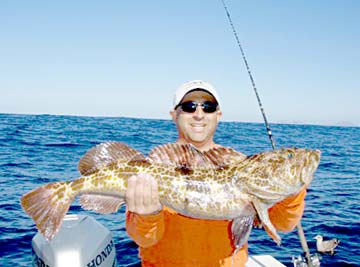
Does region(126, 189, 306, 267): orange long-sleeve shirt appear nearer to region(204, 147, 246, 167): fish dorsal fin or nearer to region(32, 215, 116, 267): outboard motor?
region(204, 147, 246, 167): fish dorsal fin

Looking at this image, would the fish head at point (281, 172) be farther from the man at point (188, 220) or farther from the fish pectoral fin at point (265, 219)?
the man at point (188, 220)

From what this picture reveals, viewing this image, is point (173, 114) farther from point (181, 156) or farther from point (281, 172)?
point (281, 172)

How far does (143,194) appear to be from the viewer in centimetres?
383

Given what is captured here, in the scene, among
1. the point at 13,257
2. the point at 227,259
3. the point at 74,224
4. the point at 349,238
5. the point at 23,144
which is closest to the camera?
the point at 227,259

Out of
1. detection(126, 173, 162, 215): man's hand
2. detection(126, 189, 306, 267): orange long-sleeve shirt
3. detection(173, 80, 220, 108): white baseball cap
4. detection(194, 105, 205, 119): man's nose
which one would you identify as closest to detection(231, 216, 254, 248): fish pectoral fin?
detection(126, 189, 306, 267): orange long-sleeve shirt

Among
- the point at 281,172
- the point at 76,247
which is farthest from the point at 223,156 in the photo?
the point at 76,247

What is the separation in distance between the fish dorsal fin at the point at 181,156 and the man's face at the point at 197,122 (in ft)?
1.89

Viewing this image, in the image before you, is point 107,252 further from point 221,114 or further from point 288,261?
point 288,261

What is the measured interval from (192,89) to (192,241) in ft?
5.79

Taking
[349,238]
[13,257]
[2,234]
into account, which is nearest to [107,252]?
[13,257]

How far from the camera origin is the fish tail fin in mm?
3936

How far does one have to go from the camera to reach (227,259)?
439 centimetres

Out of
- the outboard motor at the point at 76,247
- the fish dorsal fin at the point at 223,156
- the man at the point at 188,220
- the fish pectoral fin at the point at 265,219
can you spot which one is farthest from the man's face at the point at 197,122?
the outboard motor at the point at 76,247

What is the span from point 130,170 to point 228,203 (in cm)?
103
